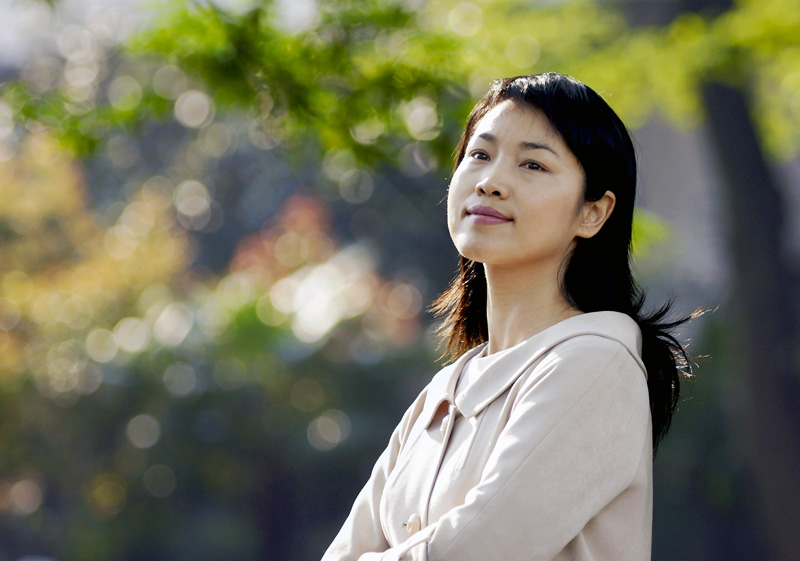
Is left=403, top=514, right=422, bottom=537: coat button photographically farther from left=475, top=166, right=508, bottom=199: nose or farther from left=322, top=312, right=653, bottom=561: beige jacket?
left=475, top=166, right=508, bottom=199: nose

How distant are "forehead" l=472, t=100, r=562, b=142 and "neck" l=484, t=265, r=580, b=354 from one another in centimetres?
25

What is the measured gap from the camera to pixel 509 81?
1.76 metres

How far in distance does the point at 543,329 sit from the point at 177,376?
330 inches

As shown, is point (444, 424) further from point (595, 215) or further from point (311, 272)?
point (311, 272)

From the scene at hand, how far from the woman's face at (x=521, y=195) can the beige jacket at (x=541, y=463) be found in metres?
0.17

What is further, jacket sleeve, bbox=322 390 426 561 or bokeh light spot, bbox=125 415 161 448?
bokeh light spot, bbox=125 415 161 448

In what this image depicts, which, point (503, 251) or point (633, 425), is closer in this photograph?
point (633, 425)

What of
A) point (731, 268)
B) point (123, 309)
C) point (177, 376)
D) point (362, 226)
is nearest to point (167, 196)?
point (362, 226)

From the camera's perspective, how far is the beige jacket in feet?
4.65

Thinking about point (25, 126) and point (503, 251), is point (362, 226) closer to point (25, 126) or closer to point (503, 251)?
point (25, 126)

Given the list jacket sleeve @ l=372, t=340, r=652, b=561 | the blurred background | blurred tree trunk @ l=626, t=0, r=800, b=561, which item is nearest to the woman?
jacket sleeve @ l=372, t=340, r=652, b=561

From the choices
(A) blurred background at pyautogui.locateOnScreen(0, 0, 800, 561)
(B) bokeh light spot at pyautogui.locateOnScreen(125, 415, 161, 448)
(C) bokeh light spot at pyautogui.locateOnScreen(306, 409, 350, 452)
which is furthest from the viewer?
(B) bokeh light spot at pyautogui.locateOnScreen(125, 415, 161, 448)

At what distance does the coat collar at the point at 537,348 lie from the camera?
1.58 m

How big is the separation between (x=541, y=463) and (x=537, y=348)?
0.25m
